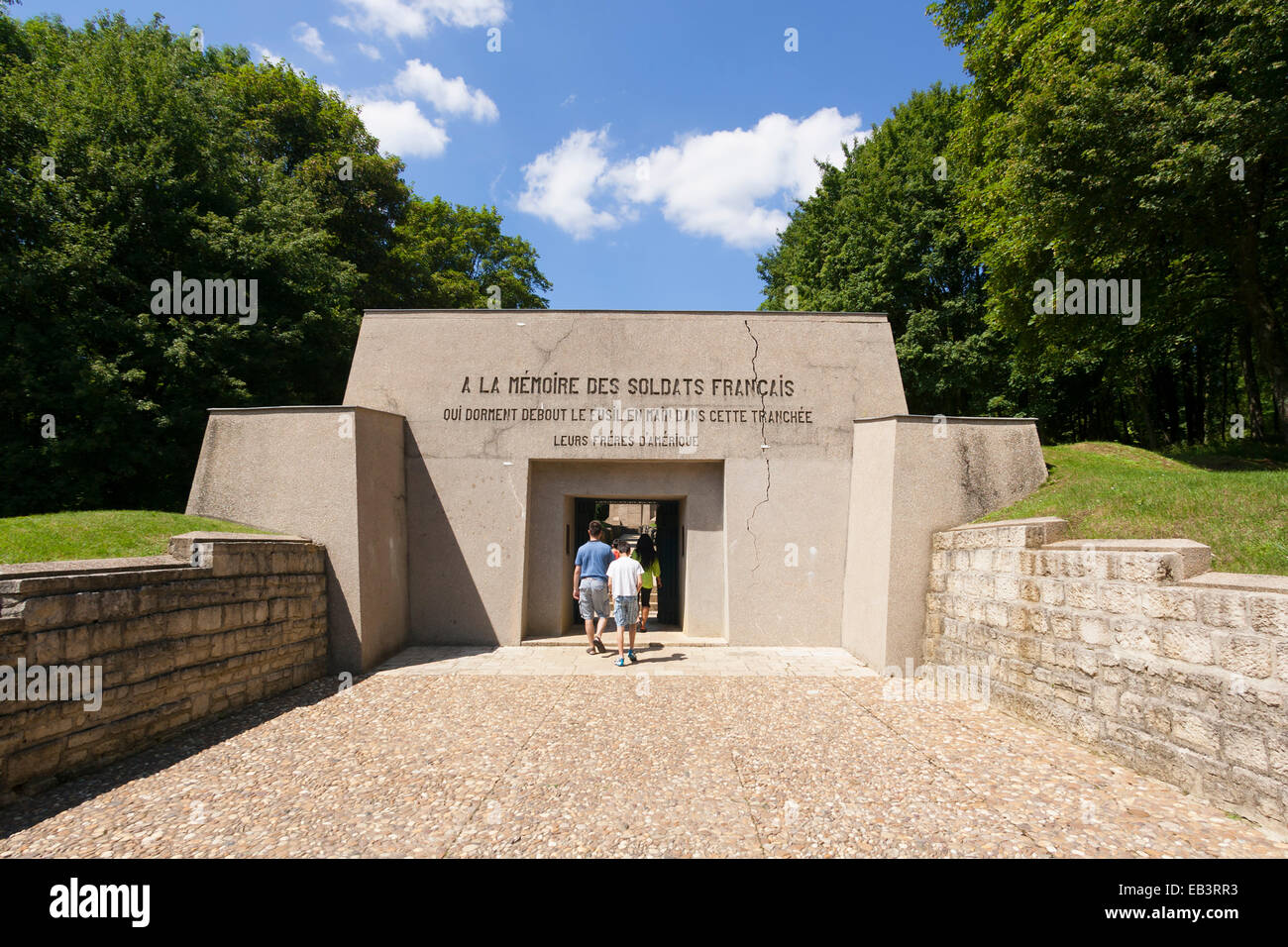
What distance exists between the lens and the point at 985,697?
671 cm

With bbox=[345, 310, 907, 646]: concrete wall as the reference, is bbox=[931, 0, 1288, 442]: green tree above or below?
above

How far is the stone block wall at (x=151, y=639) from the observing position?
4230mm

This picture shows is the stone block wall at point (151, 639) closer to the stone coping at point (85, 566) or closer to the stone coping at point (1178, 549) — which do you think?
the stone coping at point (85, 566)

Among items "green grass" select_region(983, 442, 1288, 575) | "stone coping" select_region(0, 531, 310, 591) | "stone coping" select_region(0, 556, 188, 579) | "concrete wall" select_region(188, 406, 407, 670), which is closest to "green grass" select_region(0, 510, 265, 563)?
"stone coping" select_region(0, 531, 310, 591)

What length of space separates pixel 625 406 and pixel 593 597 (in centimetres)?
327

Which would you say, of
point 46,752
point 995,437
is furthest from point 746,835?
point 995,437

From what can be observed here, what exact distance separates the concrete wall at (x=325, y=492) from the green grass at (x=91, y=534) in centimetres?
66

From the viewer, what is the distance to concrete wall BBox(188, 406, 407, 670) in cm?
795

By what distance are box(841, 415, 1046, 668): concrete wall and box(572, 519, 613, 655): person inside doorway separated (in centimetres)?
400

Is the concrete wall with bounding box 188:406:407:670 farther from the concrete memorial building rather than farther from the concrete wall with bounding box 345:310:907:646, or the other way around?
the concrete wall with bounding box 345:310:907:646

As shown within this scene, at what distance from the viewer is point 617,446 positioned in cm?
968

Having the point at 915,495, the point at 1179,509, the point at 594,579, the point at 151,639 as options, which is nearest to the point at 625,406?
the point at 594,579

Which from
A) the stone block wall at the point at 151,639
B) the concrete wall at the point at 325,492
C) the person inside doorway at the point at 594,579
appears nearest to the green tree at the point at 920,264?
the person inside doorway at the point at 594,579

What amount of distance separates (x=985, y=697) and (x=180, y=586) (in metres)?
8.90
